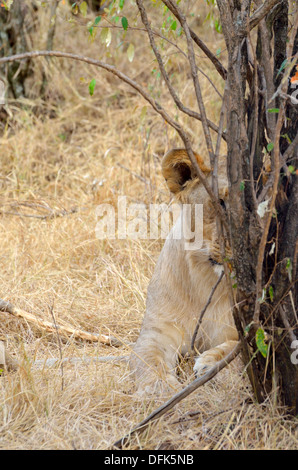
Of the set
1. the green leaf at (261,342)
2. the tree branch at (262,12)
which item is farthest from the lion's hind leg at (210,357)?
the tree branch at (262,12)

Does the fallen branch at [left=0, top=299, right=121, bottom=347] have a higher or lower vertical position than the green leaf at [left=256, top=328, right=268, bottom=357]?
lower

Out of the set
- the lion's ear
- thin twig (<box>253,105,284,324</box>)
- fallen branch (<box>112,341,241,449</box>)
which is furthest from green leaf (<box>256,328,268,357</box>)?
the lion's ear

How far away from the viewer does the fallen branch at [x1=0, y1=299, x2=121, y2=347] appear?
11.4 feet

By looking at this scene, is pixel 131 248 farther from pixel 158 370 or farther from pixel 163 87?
pixel 163 87

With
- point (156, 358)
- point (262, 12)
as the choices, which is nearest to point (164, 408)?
point (156, 358)

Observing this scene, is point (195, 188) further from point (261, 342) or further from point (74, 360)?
point (261, 342)

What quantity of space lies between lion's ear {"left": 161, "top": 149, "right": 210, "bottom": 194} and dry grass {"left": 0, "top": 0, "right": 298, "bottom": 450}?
0.77m

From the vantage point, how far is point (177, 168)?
297 cm

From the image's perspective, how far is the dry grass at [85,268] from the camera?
2.23 meters

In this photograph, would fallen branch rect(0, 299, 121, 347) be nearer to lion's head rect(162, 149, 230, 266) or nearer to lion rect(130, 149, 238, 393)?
lion rect(130, 149, 238, 393)

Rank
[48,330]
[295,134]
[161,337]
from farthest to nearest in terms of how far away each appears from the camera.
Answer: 1. [48,330]
2. [161,337]
3. [295,134]

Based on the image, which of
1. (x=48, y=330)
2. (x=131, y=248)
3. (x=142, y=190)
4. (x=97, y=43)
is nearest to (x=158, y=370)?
(x=48, y=330)

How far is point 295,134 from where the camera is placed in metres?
2.26

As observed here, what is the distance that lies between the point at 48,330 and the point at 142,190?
2390 mm
